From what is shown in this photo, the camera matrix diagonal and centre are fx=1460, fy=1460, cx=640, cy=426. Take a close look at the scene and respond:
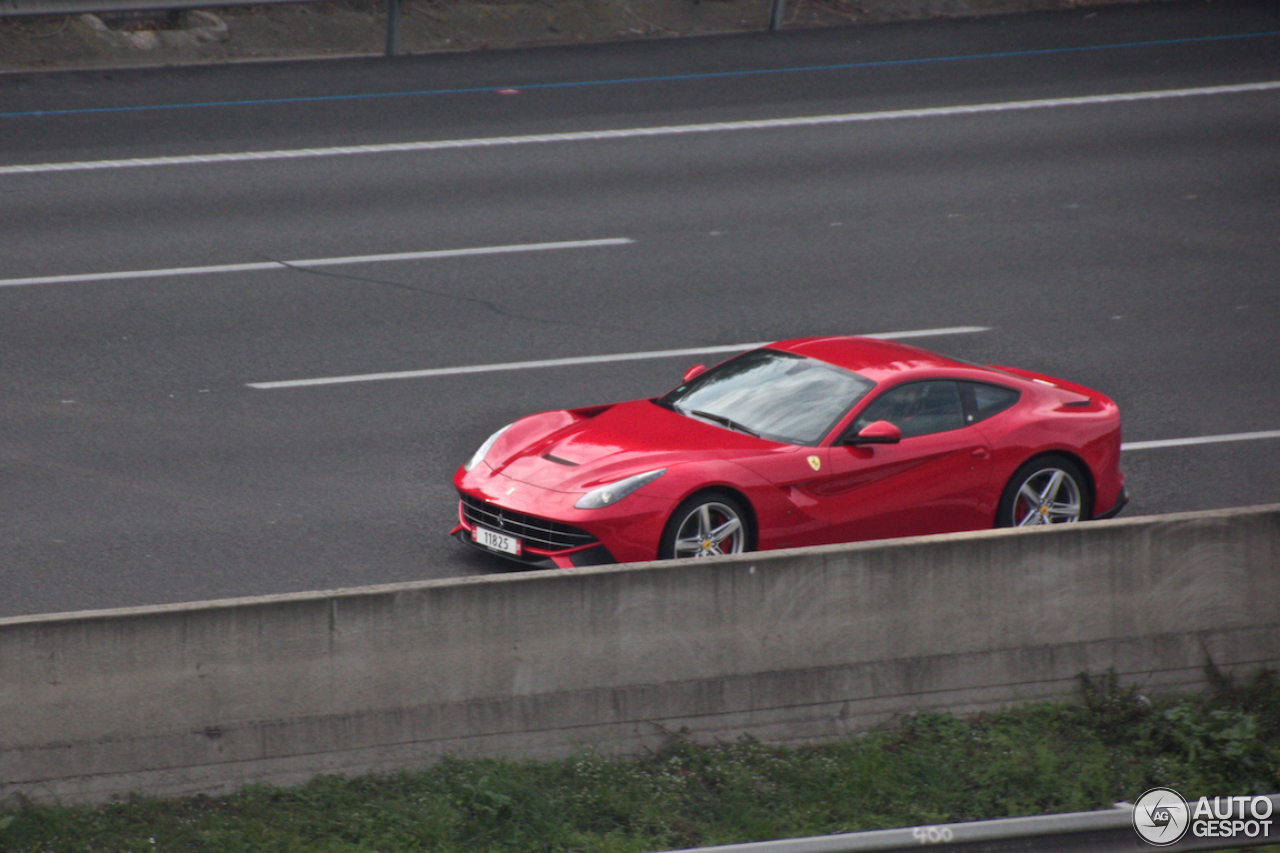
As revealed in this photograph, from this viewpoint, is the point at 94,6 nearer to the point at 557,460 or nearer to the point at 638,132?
the point at 638,132

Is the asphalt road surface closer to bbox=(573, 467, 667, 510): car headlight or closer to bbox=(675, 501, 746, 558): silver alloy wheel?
bbox=(573, 467, 667, 510): car headlight

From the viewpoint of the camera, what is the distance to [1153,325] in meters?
12.8

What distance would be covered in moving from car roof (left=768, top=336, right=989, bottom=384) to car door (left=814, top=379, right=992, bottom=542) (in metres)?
0.10

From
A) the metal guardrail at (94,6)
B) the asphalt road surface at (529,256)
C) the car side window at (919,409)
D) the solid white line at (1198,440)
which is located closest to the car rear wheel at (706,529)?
the car side window at (919,409)

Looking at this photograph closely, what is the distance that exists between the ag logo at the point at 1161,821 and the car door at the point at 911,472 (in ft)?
12.1

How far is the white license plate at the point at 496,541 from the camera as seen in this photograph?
812 cm

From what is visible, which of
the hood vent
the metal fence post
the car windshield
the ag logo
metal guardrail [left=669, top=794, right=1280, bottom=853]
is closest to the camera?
metal guardrail [left=669, top=794, right=1280, bottom=853]

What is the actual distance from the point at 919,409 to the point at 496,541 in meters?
2.64

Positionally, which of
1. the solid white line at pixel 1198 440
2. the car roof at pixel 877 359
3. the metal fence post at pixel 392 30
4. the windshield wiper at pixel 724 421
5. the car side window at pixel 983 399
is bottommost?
the solid white line at pixel 1198 440

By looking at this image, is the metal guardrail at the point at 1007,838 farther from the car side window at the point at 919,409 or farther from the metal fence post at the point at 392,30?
the metal fence post at the point at 392,30

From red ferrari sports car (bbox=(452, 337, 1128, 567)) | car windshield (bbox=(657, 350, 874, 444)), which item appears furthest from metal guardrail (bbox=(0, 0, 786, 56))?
car windshield (bbox=(657, 350, 874, 444))

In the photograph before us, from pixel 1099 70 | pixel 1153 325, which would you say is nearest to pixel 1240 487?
pixel 1153 325

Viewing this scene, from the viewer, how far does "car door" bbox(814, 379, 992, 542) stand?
8.35m

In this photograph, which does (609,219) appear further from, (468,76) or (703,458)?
(703,458)
